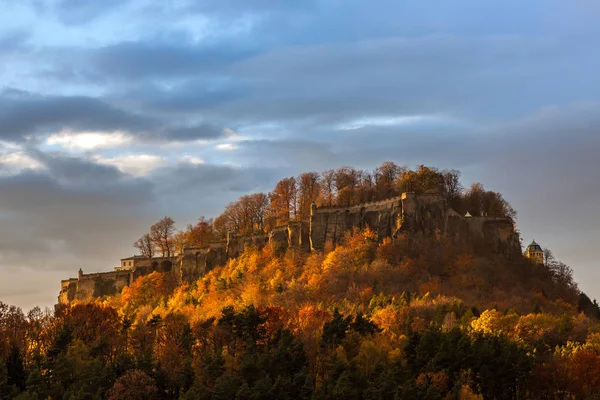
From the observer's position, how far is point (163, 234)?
7205 inches

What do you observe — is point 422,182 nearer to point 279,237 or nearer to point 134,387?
point 279,237

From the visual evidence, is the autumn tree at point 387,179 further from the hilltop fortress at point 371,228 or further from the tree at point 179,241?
the tree at point 179,241

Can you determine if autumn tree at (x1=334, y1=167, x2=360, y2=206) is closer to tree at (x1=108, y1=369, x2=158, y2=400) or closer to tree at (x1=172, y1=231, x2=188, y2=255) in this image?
tree at (x1=172, y1=231, x2=188, y2=255)

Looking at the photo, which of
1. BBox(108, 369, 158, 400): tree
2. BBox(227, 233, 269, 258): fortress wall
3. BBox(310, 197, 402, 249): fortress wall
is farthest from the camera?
BBox(227, 233, 269, 258): fortress wall

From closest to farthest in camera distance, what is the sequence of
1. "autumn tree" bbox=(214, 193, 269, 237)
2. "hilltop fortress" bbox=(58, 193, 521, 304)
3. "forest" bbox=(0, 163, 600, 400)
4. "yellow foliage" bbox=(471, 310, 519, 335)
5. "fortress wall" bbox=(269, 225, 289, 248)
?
"forest" bbox=(0, 163, 600, 400) → "yellow foliage" bbox=(471, 310, 519, 335) → "hilltop fortress" bbox=(58, 193, 521, 304) → "fortress wall" bbox=(269, 225, 289, 248) → "autumn tree" bbox=(214, 193, 269, 237)

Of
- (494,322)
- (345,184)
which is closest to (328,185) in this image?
(345,184)

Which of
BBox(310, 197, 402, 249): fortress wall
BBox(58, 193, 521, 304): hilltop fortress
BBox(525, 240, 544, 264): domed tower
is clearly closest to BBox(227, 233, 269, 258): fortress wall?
BBox(58, 193, 521, 304): hilltop fortress

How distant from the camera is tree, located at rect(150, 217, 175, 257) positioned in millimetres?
181875

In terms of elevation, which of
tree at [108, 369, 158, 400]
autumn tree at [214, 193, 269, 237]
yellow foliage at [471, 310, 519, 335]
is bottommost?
tree at [108, 369, 158, 400]

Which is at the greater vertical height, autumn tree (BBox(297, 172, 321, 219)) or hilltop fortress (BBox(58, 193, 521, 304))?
autumn tree (BBox(297, 172, 321, 219))

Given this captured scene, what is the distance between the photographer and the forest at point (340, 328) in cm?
9156

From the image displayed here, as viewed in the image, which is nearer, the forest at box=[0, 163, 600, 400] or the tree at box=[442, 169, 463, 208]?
the forest at box=[0, 163, 600, 400]

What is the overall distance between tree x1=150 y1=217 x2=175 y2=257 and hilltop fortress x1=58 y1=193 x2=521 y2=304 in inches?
614

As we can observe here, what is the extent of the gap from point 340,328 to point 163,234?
8267 centimetres
